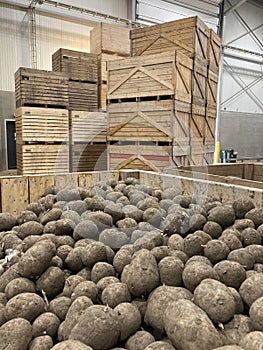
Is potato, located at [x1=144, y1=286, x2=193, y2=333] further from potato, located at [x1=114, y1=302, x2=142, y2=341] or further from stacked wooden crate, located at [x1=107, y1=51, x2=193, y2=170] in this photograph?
stacked wooden crate, located at [x1=107, y1=51, x2=193, y2=170]

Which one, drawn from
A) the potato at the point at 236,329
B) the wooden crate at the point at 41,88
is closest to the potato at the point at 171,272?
the potato at the point at 236,329

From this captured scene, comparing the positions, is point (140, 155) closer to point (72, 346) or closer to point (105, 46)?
point (72, 346)

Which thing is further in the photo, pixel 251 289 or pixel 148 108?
pixel 148 108

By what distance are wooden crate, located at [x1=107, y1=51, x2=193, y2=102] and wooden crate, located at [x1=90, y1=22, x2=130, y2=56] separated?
357 centimetres

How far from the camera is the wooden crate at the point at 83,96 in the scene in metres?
8.29

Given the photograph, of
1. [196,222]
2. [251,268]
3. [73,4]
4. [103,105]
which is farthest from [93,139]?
[251,268]

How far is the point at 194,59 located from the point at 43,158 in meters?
4.14

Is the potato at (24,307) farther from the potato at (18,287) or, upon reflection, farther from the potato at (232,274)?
the potato at (232,274)

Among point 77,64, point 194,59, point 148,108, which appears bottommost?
point 148,108

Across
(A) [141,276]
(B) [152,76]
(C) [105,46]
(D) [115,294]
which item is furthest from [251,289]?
(C) [105,46]

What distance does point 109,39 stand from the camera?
30.0 feet

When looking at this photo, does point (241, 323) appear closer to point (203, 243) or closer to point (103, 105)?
point (203, 243)

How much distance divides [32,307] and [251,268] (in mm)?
1114

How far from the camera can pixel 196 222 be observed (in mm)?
2100
